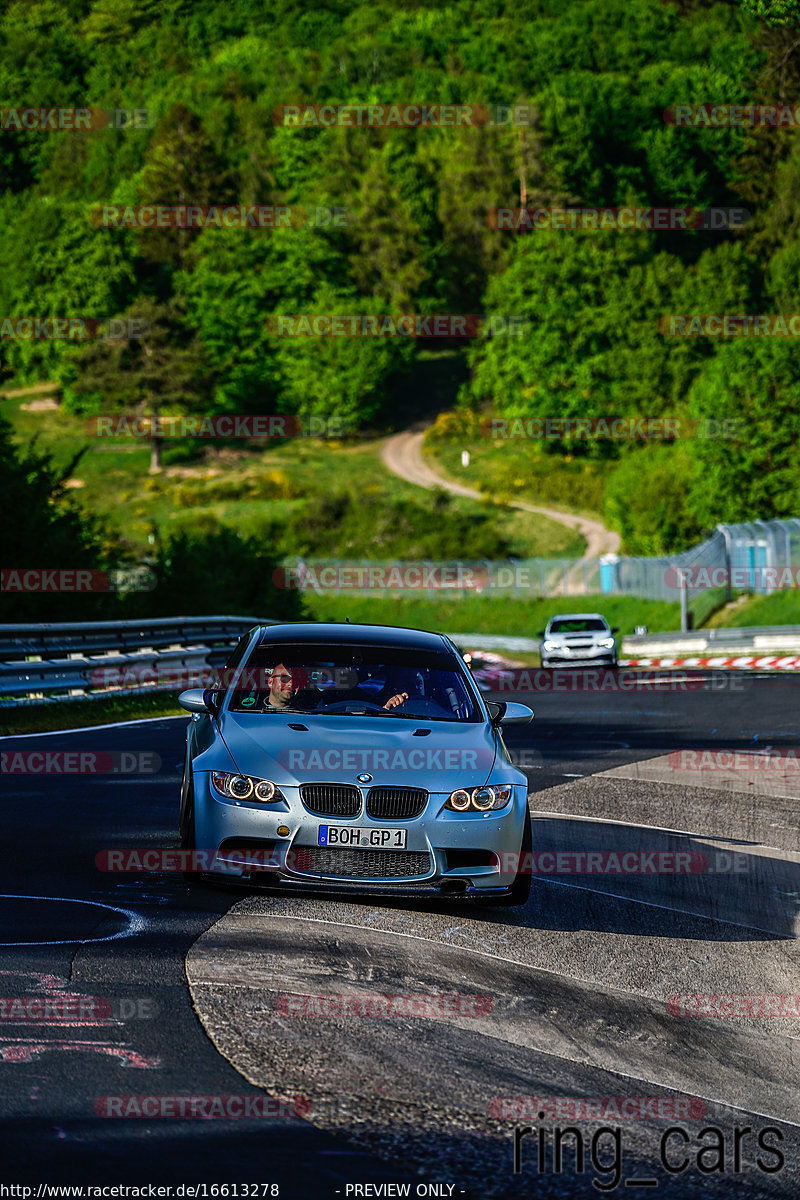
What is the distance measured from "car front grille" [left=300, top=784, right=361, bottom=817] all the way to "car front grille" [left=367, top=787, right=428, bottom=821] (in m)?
0.07

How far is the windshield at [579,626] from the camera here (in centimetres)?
3462

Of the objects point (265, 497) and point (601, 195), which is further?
point (601, 195)

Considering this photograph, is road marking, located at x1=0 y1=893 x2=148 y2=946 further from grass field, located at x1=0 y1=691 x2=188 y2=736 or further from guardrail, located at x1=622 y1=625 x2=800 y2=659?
guardrail, located at x1=622 y1=625 x2=800 y2=659

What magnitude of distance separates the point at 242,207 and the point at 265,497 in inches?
1634

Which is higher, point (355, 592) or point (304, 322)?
point (304, 322)

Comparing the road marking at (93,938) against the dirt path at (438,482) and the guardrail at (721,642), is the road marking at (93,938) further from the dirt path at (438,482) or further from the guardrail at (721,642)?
the dirt path at (438,482)

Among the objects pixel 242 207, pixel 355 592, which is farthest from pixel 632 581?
pixel 242 207

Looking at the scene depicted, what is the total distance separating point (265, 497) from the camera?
85.6 m

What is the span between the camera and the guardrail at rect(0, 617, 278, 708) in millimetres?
18281

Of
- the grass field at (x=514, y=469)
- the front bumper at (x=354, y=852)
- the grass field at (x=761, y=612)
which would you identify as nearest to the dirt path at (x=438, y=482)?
the grass field at (x=514, y=469)

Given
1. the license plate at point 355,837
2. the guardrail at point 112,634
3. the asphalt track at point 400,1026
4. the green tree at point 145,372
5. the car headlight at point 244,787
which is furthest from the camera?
the green tree at point 145,372

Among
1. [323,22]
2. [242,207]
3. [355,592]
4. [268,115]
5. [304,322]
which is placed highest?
[323,22]

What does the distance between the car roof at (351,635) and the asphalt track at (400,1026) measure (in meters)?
1.48

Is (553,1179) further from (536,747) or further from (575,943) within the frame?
(536,747)
